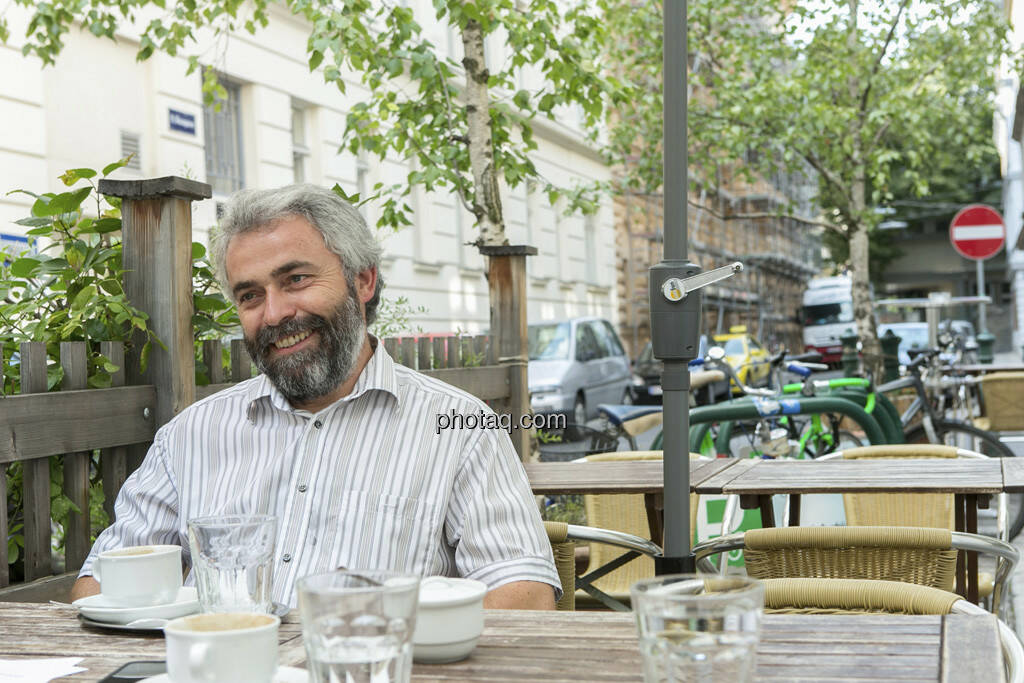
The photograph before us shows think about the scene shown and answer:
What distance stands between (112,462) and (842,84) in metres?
12.0

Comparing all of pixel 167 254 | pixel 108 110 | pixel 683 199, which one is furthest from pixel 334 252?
pixel 108 110

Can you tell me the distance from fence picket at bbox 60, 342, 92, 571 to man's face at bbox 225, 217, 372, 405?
2.40 feet

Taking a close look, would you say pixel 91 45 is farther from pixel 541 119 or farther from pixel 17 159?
pixel 541 119

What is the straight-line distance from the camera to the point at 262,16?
7.98 metres

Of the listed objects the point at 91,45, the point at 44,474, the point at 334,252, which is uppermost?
the point at 91,45

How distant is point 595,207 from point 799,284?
51.5 metres

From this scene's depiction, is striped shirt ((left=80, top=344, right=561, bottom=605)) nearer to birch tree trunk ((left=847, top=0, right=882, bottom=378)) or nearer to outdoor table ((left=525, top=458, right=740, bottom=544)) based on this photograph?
outdoor table ((left=525, top=458, right=740, bottom=544))

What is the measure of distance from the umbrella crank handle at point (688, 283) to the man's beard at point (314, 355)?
0.72 meters

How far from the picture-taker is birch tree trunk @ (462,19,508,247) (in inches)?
253

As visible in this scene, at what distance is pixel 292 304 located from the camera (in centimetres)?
277

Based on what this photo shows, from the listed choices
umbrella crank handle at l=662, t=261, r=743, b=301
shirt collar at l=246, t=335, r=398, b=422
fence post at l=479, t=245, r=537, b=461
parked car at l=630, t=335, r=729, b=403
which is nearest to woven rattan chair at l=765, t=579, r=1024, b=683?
umbrella crank handle at l=662, t=261, r=743, b=301

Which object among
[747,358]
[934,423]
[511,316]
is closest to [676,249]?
[511,316]

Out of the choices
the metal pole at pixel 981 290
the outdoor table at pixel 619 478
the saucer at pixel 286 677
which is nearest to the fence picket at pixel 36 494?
the outdoor table at pixel 619 478

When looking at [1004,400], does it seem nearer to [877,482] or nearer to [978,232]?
[978,232]
